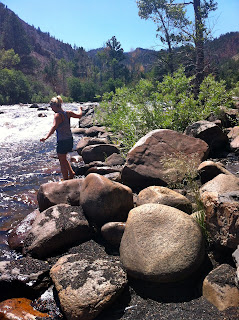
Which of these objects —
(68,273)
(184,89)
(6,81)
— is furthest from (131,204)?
(6,81)

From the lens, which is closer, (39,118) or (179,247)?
(179,247)

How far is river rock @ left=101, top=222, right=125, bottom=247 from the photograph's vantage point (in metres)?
3.12

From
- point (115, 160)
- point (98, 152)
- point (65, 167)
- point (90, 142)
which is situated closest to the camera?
point (65, 167)

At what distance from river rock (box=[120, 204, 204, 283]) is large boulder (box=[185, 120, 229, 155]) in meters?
3.44

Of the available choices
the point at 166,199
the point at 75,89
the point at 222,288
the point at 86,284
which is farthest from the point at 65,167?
the point at 75,89

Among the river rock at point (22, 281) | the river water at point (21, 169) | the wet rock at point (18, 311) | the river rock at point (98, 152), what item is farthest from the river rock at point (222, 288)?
the river rock at point (98, 152)

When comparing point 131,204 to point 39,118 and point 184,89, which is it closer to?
point 184,89

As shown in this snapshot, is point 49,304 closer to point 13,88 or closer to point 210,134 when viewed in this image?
point 210,134

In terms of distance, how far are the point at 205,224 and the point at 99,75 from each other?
59.0m

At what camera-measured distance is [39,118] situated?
16438 millimetres

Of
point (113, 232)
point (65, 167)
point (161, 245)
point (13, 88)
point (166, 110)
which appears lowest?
point (113, 232)

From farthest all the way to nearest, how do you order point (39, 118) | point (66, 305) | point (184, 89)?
point (39, 118), point (184, 89), point (66, 305)

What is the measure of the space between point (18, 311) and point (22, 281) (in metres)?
0.29

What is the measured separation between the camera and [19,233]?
3701 mm
